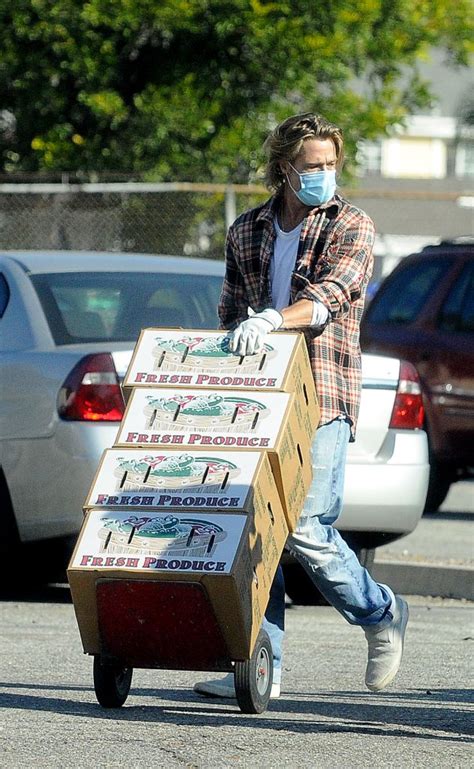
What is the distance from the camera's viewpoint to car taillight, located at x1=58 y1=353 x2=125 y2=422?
23.0 feet

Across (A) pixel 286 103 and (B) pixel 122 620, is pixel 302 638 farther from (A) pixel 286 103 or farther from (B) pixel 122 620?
(A) pixel 286 103

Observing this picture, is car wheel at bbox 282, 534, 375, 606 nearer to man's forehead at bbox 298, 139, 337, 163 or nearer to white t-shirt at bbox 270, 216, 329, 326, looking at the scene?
white t-shirt at bbox 270, 216, 329, 326

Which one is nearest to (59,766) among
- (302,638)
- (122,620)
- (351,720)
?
(122,620)

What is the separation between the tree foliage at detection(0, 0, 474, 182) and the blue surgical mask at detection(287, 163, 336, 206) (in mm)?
15029

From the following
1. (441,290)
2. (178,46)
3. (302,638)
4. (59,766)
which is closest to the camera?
(59,766)

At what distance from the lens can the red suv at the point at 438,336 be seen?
Result: 10859mm

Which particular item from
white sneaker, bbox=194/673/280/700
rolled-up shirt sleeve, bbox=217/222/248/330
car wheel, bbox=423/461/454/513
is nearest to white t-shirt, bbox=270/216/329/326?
rolled-up shirt sleeve, bbox=217/222/248/330

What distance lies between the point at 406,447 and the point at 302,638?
1.17 metres

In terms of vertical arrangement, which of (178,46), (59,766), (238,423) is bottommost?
(178,46)

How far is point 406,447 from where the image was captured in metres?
7.49

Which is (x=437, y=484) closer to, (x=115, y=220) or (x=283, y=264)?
(x=115, y=220)

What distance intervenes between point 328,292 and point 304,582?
10.4 feet

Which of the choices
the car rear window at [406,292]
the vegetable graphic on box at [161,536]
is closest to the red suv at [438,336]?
the car rear window at [406,292]

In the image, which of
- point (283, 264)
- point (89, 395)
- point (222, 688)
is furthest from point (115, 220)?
point (222, 688)
